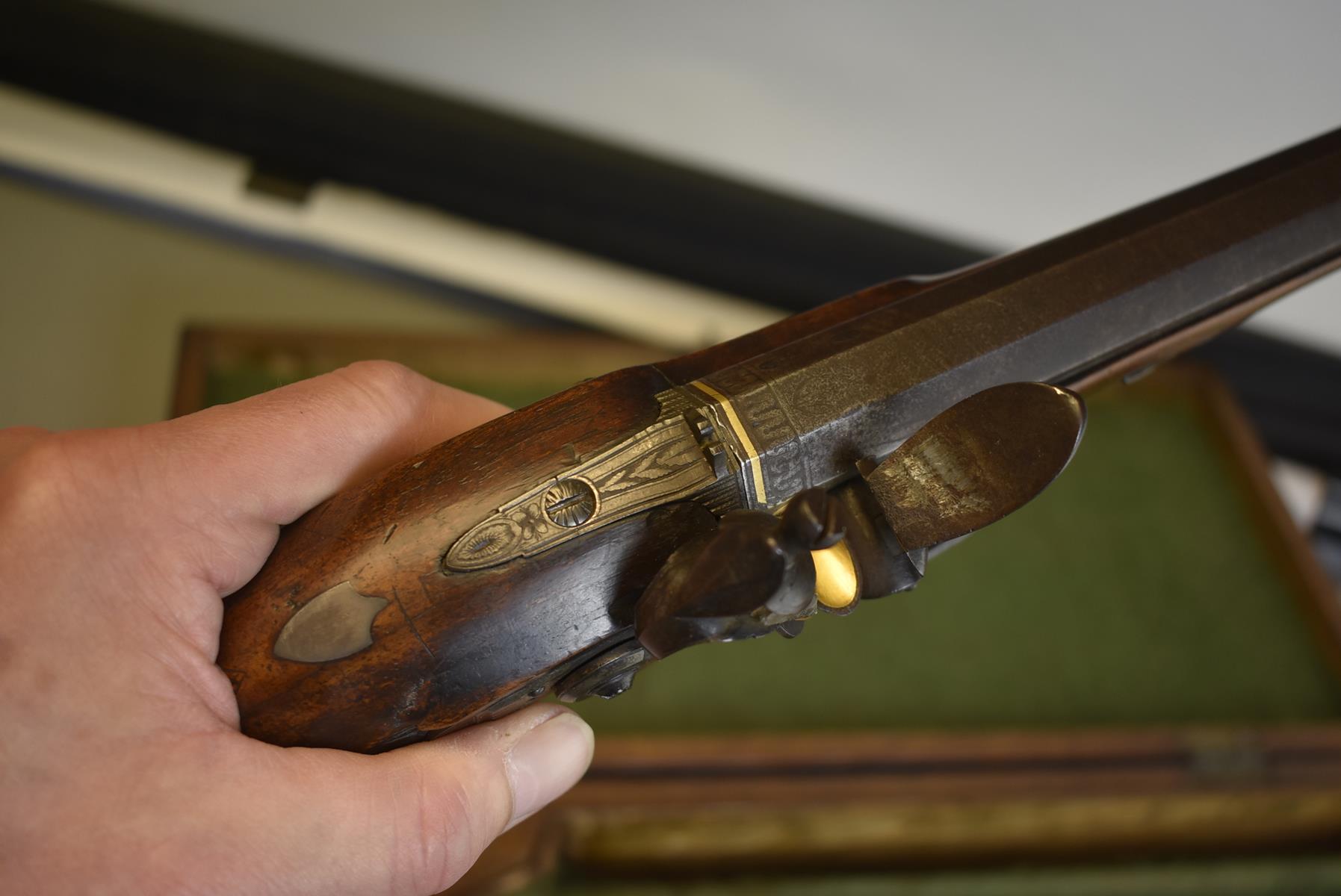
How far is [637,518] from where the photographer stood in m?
0.81

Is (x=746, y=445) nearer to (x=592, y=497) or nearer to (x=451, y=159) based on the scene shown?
(x=592, y=497)

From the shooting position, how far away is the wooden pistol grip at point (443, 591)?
31.4 inches

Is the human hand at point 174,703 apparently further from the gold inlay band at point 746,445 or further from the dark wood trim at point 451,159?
the dark wood trim at point 451,159

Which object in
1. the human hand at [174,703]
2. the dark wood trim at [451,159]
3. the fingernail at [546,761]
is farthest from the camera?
the dark wood trim at [451,159]

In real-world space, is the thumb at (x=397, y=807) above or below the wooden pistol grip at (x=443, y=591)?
below

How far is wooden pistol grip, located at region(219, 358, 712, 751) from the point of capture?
798 millimetres

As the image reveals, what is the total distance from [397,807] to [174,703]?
20 centimetres

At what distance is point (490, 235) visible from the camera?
7.21 ft

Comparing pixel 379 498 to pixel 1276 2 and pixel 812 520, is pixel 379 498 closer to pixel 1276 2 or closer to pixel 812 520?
pixel 812 520

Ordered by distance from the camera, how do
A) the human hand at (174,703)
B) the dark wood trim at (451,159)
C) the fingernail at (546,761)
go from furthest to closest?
1. the dark wood trim at (451,159)
2. the fingernail at (546,761)
3. the human hand at (174,703)

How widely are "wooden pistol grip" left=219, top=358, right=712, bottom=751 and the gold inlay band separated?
5 centimetres

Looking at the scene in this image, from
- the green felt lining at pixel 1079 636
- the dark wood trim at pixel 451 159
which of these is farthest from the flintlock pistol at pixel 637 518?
the dark wood trim at pixel 451 159

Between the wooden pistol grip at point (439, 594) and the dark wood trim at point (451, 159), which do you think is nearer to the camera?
the wooden pistol grip at point (439, 594)

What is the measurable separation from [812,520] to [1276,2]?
1487 millimetres
